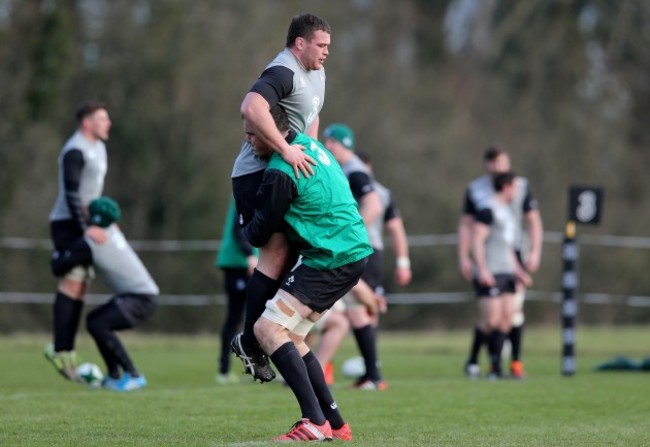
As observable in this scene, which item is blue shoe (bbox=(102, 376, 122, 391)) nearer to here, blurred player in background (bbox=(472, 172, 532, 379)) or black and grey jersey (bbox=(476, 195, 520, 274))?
blurred player in background (bbox=(472, 172, 532, 379))

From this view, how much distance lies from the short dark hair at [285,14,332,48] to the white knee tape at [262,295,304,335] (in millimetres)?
1415

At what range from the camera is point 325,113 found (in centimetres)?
2630

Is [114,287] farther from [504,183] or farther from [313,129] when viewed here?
[504,183]

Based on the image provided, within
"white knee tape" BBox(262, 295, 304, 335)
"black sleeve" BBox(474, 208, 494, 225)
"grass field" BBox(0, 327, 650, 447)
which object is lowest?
"grass field" BBox(0, 327, 650, 447)

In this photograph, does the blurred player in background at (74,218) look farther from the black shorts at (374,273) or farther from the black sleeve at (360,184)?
the black shorts at (374,273)

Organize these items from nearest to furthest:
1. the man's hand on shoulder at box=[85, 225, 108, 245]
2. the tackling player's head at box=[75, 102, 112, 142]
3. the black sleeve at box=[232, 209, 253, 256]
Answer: the man's hand on shoulder at box=[85, 225, 108, 245], the tackling player's head at box=[75, 102, 112, 142], the black sleeve at box=[232, 209, 253, 256]

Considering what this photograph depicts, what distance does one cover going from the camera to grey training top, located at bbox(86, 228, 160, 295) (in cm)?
1016

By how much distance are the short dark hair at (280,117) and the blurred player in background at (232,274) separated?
14.5 ft

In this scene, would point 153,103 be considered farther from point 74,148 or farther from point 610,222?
point 74,148

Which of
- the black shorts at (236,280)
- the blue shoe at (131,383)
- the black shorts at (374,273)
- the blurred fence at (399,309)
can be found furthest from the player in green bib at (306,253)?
the blurred fence at (399,309)

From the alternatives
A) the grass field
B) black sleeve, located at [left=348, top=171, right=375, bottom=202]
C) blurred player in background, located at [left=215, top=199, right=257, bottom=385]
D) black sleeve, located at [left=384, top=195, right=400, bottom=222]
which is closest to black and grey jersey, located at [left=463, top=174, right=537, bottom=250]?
black sleeve, located at [left=384, top=195, right=400, bottom=222]

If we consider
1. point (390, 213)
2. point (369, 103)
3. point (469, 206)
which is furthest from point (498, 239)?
point (369, 103)

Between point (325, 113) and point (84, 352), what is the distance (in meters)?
11.2

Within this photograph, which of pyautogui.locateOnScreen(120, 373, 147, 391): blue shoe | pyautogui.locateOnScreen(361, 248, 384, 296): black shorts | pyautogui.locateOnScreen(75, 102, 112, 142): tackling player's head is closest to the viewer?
pyautogui.locateOnScreen(120, 373, 147, 391): blue shoe
